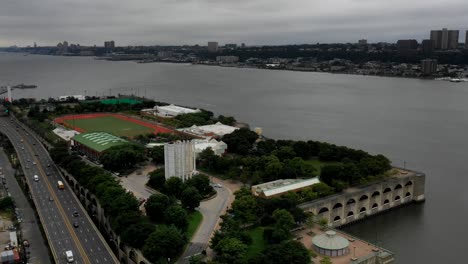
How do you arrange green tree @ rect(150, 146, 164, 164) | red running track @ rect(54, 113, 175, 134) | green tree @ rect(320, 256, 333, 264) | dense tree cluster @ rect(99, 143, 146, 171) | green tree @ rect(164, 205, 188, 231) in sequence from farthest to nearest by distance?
red running track @ rect(54, 113, 175, 134)
green tree @ rect(150, 146, 164, 164)
dense tree cluster @ rect(99, 143, 146, 171)
green tree @ rect(164, 205, 188, 231)
green tree @ rect(320, 256, 333, 264)

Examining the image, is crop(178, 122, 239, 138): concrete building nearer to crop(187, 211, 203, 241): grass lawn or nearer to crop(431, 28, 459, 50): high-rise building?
crop(187, 211, 203, 241): grass lawn

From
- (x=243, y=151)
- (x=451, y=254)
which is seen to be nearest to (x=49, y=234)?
(x=243, y=151)

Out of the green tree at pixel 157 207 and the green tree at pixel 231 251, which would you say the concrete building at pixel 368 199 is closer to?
the green tree at pixel 231 251

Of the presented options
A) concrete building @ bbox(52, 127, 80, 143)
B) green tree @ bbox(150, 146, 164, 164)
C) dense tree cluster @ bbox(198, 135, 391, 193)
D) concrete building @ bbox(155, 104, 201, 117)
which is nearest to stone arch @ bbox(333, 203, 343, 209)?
dense tree cluster @ bbox(198, 135, 391, 193)

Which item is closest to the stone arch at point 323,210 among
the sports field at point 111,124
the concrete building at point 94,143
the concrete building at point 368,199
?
the concrete building at point 368,199

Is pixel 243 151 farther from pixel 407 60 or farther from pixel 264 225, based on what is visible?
pixel 407 60

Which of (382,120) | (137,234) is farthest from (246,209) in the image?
(382,120)

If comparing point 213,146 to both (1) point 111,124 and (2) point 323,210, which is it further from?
(1) point 111,124
